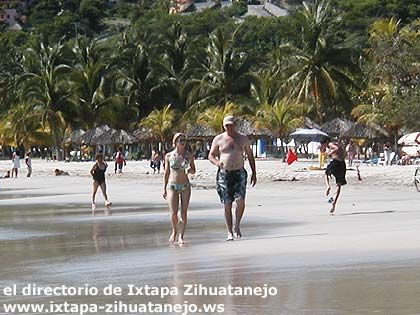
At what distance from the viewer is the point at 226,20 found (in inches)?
5881

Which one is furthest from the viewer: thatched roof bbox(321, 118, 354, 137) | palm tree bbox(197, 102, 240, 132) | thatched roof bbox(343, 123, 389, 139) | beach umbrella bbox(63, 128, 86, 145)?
beach umbrella bbox(63, 128, 86, 145)

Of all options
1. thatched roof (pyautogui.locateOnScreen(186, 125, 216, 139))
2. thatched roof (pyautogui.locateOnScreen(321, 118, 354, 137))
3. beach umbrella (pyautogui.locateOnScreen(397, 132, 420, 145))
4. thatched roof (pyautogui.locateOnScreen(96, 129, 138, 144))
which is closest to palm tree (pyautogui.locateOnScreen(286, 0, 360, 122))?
thatched roof (pyautogui.locateOnScreen(321, 118, 354, 137))

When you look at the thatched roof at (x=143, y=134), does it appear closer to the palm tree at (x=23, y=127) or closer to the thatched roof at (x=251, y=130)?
the palm tree at (x=23, y=127)

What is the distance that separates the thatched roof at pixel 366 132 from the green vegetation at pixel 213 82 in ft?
1.59

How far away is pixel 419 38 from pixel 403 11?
60.4 metres

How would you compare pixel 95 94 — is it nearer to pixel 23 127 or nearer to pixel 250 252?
pixel 23 127

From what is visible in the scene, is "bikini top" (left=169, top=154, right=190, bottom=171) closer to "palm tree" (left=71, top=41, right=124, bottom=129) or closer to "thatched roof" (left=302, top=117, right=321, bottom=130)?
"thatched roof" (left=302, top=117, right=321, bottom=130)

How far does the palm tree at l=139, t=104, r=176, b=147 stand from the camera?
57.5 meters

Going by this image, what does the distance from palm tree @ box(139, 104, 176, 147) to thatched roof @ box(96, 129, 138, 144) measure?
1109 millimetres

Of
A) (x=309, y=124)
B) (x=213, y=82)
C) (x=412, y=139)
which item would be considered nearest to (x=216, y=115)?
(x=213, y=82)

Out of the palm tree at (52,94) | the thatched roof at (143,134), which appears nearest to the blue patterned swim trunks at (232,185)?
the thatched roof at (143,134)

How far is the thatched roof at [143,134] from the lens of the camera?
5874cm

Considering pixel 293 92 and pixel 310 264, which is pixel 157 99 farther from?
pixel 310 264

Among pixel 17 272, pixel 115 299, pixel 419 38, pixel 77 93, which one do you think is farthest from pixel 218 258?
pixel 77 93
